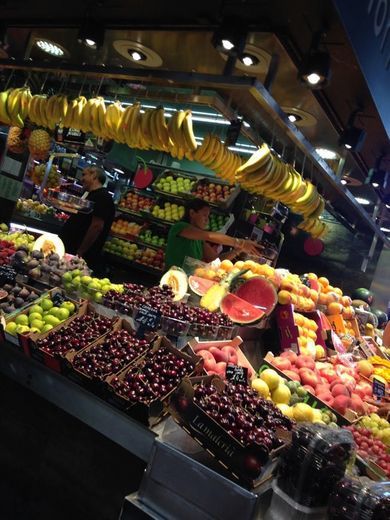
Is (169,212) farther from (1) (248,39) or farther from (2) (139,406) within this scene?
(2) (139,406)

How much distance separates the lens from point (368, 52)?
10.4 ft

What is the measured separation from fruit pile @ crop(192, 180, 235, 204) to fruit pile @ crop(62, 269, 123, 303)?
15.6ft

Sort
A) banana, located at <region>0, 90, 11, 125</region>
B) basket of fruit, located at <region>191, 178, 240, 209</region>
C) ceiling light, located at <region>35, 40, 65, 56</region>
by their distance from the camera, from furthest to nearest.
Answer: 1. basket of fruit, located at <region>191, 178, 240, 209</region>
2. ceiling light, located at <region>35, 40, 65, 56</region>
3. banana, located at <region>0, 90, 11, 125</region>

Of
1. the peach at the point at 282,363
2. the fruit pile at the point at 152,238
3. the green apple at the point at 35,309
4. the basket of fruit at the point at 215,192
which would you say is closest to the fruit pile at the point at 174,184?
the basket of fruit at the point at 215,192

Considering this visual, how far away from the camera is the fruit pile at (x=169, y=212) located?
7877 millimetres

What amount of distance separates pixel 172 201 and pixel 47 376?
620cm

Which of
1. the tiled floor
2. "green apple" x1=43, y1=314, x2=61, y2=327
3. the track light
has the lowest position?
the tiled floor

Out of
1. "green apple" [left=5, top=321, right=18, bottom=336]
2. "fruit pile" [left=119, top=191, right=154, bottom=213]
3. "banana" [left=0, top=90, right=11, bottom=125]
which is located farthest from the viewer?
"fruit pile" [left=119, top=191, right=154, bottom=213]

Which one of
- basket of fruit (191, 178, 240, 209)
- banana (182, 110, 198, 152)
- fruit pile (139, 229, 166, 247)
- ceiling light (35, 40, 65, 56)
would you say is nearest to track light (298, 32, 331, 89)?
banana (182, 110, 198, 152)

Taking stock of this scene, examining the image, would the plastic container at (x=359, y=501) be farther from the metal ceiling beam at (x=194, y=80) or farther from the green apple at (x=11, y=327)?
the metal ceiling beam at (x=194, y=80)

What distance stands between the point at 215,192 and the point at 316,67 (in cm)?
470

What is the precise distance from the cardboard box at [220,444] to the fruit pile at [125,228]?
6421 millimetres

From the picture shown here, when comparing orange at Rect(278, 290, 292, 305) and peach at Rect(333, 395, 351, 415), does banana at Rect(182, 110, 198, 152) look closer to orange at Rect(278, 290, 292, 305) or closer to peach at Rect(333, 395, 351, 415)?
orange at Rect(278, 290, 292, 305)

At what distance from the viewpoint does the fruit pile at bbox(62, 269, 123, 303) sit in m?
2.90
